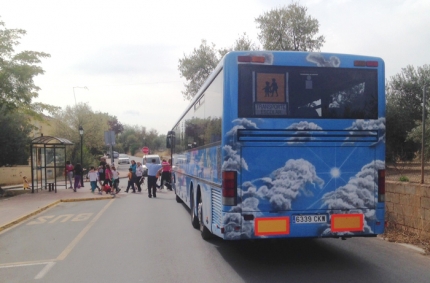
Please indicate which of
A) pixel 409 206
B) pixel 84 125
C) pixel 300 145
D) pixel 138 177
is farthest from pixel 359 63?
pixel 84 125

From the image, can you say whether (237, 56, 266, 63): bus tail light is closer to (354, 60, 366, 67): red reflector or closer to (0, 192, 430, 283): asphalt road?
(354, 60, 366, 67): red reflector

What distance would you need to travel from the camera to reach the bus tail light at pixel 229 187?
6.95m

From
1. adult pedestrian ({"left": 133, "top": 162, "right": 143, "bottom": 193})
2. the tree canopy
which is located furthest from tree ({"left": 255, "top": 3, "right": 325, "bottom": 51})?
adult pedestrian ({"left": 133, "top": 162, "right": 143, "bottom": 193})

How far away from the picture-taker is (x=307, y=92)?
726 cm

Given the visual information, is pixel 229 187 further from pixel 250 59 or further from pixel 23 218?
pixel 23 218

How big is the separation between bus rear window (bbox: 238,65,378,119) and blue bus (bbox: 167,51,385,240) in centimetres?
2

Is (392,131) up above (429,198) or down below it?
above

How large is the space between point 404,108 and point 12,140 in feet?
73.1

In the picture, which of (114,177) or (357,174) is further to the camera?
(114,177)

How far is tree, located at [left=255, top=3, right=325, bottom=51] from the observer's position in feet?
121

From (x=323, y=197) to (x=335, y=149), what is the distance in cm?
77

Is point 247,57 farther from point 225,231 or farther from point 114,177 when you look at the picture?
point 114,177

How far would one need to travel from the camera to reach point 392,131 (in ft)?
86.9

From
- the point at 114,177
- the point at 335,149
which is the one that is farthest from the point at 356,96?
the point at 114,177
